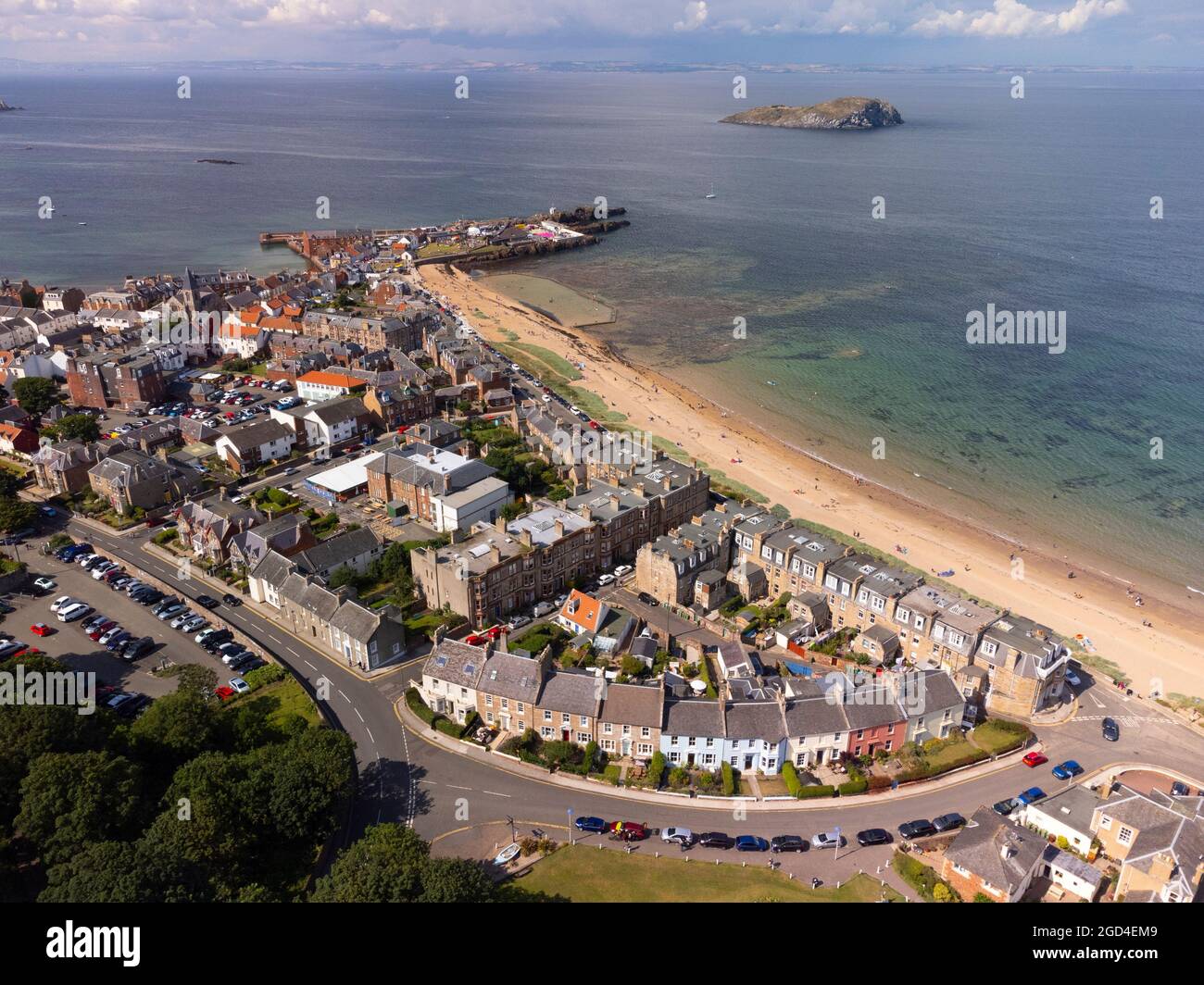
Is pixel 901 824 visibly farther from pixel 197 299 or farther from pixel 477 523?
pixel 197 299

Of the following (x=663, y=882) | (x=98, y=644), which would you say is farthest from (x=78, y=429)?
(x=663, y=882)

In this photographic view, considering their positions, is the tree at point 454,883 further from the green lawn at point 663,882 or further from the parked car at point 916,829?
the parked car at point 916,829

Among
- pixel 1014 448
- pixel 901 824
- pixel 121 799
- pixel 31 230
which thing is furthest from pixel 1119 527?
pixel 31 230

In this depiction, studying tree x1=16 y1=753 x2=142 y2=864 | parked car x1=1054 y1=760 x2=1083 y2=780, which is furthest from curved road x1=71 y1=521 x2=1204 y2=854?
tree x1=16 y1=753 x2=142 y2=864

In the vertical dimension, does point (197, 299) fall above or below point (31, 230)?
below

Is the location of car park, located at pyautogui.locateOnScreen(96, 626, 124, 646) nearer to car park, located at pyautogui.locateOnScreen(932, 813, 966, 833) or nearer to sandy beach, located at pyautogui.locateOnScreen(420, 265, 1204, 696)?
car park, located at pyautogui.locateOnScreen(932, 813, 966, 833)

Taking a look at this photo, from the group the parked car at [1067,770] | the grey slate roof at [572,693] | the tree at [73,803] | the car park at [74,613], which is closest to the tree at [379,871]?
the tree at [73,803]
